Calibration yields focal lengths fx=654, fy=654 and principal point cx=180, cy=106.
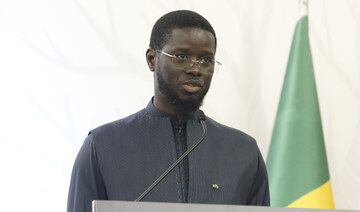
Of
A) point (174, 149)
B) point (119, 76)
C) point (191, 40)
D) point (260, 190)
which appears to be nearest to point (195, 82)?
point (191, 40)

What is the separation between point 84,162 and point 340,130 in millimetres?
1495

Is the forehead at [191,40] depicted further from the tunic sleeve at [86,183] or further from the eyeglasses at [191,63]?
the tunic sleeve at [86,183]

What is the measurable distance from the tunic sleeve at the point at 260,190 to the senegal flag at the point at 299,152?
0.75 m

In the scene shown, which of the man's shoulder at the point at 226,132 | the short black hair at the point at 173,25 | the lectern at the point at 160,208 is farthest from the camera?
the man's shoulder at the point at 226,132

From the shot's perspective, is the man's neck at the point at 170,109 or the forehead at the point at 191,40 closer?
the forehead at the point at 191,40

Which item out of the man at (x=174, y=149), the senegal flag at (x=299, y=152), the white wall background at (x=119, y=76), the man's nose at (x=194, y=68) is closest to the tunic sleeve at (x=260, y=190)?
the man at (x=174, y=149)

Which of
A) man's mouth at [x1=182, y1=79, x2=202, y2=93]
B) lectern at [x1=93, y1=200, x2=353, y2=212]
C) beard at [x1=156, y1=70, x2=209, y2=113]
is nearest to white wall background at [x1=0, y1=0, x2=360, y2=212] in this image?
beard at [x1=156, y1=70, x2=209, y2=113]

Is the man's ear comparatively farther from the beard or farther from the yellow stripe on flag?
the yellow stripe on flag

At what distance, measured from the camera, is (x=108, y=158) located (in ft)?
6.31

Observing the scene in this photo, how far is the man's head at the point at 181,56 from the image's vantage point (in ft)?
6.08

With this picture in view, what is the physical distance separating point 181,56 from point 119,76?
97 cm

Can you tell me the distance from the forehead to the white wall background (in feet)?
2.97

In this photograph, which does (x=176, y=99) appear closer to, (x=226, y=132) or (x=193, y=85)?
(x=193, y=85)

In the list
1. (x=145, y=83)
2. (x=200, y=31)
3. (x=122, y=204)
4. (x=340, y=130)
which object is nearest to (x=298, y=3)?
(x=340, y=130)
